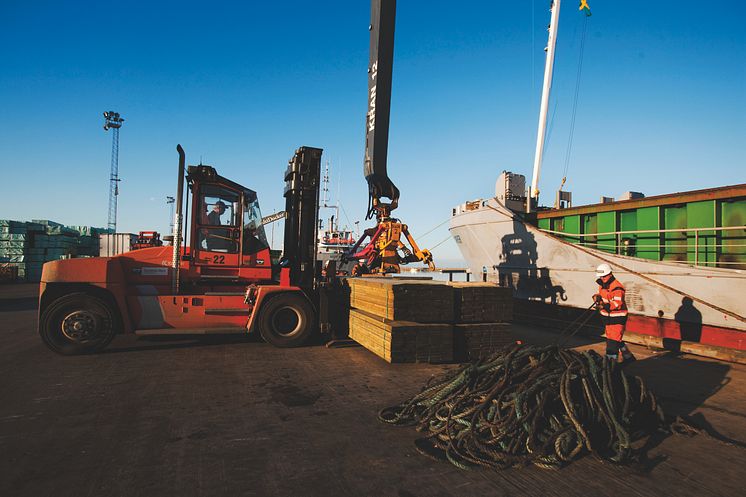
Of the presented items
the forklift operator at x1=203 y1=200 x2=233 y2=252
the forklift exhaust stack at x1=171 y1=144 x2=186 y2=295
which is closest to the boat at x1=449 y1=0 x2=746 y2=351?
the forklift operator at x1=203 y1=200 x2=233 y2=252

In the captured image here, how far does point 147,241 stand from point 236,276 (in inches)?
609

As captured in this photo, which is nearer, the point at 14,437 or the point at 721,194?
the point at 14,437

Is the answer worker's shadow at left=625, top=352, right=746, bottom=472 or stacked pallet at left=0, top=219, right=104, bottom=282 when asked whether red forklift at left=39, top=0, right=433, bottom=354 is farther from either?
stacked pallet at left=0, top=219, right=104, bottom=282

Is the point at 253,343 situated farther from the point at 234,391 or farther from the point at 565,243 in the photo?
the point at 565,243

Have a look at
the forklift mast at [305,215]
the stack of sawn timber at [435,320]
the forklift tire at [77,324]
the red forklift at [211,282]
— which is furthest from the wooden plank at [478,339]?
the forklift tire at [77,324]

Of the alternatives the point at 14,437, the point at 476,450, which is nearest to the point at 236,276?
the point at 14,437

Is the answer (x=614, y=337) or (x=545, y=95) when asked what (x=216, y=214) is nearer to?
(x=614, y=337)

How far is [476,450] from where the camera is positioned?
141 inches

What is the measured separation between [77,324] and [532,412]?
749 centimetres

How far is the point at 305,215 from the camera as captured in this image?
889cm

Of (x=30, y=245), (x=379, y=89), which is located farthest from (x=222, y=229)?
(x=30, y=245)

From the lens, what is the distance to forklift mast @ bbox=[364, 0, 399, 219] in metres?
9.87

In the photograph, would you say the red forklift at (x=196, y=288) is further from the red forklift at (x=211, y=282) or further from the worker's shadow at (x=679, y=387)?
the worker's shadow at (x=679, y=387)

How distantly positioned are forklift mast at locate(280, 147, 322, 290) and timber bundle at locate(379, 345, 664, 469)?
4771 mm
